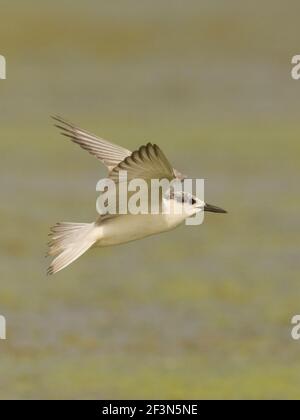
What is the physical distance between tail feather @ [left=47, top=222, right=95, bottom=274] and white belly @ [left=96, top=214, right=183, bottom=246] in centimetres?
5

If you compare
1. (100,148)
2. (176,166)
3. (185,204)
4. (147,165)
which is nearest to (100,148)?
(100,148)

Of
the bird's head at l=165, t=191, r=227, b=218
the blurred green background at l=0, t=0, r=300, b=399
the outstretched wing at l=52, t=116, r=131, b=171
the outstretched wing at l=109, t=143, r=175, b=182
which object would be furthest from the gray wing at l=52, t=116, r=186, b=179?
the blurred green background at l=0, t=0, r=300, b=399

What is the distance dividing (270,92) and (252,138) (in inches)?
86.0

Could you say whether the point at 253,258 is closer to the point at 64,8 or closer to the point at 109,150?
the point at 109,150

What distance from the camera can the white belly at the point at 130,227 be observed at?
17.1ft

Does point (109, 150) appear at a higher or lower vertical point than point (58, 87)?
lower

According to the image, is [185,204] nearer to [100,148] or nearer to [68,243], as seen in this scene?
[68,243]

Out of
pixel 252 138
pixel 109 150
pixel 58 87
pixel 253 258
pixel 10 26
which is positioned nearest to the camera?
pixel 109 150

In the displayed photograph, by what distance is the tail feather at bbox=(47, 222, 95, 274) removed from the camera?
17.1 ft

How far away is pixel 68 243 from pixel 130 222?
24 centimetres

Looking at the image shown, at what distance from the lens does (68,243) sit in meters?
5.34

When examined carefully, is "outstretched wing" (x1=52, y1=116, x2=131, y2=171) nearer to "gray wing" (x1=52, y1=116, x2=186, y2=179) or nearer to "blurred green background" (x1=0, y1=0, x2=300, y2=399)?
"gray wing" (x1=52, y1=116, x2=186, y2=179)

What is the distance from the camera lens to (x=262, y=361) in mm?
9219

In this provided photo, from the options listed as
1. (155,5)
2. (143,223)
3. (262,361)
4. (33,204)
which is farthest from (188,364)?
(155,5)
